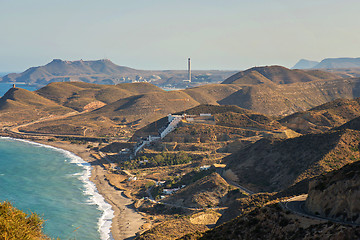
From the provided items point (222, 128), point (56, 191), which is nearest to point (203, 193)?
point (56, 191)

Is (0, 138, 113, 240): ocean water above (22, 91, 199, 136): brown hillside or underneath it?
underneath

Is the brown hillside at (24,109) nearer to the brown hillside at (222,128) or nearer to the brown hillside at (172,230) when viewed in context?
the brown hillside at (222,128)

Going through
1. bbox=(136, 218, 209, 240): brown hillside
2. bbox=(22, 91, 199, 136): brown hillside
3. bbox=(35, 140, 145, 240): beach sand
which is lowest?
bbox=(35, 140, 145, 240): beach sand

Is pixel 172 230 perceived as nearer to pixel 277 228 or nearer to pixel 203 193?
pixel 203 193

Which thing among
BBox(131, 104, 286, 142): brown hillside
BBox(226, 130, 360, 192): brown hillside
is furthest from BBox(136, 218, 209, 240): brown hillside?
BBox(131, 104, 286, 142): brown hillside

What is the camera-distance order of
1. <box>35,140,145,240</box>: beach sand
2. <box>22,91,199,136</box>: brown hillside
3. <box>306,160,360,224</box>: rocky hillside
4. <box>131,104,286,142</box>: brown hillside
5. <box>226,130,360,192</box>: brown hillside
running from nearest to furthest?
<box>306,160,360,224</box>: rocky hillside, <box>35,140,145,240</box>: beach sand, <box>226,130,360,192</box>: brown hillside, <box>131,104,286,142</box>: brown hillside, <box>22,91,199,136</box>: brown hillside

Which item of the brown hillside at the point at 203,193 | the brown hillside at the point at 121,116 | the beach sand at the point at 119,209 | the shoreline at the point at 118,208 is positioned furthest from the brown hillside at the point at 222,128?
the brown hillside at the point at 121,116

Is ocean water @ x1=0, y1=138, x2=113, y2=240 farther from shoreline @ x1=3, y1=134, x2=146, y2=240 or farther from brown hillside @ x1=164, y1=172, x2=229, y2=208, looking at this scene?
brown hillside @ x1=164, y1=172, x2=229, y2=208
